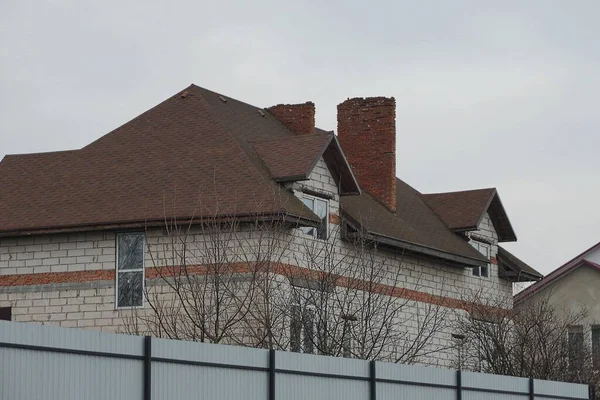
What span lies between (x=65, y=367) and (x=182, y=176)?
15.9 m

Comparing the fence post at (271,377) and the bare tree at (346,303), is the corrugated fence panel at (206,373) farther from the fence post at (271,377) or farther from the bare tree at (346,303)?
the bare tree at (346,303)

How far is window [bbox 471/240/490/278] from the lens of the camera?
1491 inches

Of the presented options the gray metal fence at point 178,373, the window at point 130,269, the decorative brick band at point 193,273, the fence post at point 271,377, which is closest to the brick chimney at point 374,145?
the decorative brick band at point 193,273

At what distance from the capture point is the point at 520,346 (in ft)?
110

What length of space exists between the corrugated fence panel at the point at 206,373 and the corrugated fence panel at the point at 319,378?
486mm

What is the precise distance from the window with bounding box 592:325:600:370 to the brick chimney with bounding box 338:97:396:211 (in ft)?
24.9

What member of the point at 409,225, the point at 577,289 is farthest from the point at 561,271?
the point at 409,225

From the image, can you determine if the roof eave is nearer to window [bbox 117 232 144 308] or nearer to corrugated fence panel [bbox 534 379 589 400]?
window [bbox 117 232 144 308]

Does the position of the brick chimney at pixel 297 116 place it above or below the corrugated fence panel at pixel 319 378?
above

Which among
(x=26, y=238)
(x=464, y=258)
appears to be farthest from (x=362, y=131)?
(x=26, y=238)

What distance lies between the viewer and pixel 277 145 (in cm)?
3036

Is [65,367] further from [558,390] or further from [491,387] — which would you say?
[558,390]

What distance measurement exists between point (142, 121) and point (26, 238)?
479cm

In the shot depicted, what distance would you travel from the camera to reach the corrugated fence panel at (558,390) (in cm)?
2655
